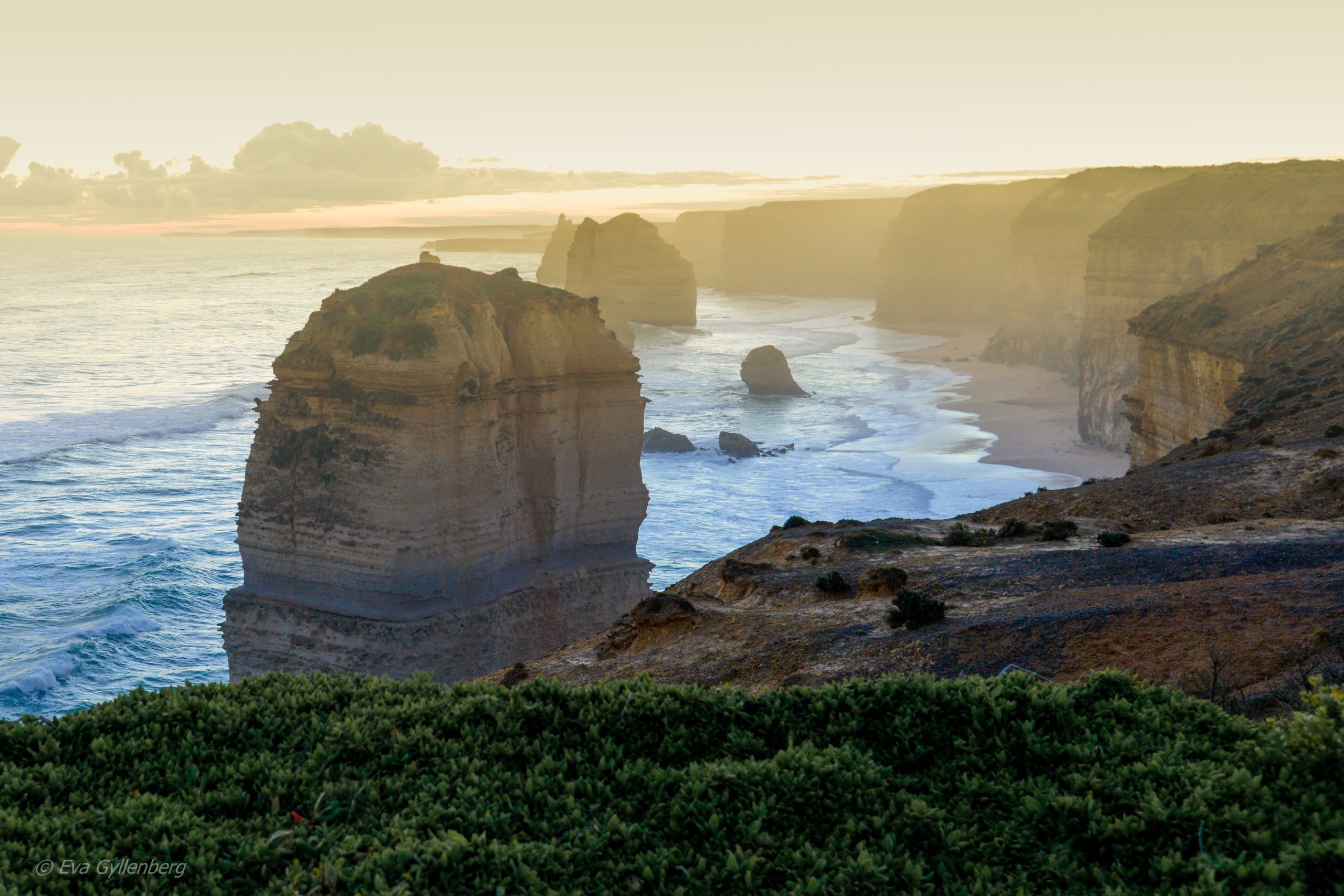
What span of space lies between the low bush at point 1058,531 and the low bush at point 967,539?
1.11 m

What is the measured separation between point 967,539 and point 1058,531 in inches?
73.9

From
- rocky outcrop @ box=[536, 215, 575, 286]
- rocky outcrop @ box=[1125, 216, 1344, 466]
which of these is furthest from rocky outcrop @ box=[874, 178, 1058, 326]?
rocky outcrop @ box=[1125, 216, 1344, 466]

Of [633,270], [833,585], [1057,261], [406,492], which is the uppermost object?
[1057,261]

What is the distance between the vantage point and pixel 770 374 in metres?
83.8

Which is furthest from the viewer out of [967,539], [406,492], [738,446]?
[738,446]

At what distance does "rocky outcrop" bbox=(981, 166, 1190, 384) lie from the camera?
88750 mm

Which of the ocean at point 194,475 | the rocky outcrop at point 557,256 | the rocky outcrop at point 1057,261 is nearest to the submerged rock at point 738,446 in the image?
the ocean at point 194,475

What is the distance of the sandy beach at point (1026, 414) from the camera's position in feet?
183

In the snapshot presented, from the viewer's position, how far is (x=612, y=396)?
96.2 ft

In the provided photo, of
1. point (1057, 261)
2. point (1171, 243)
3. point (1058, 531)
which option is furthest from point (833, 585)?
point (1057, 261)

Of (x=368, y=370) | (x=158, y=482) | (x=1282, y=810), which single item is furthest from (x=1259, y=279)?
(x=158, y=482)

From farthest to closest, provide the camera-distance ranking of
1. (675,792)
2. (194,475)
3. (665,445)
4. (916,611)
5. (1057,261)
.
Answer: (1057,261) → (665,445) → (194,475) → (916,611) → (675,792)

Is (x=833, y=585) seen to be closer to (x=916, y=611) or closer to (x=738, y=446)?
(x=916, y=611)

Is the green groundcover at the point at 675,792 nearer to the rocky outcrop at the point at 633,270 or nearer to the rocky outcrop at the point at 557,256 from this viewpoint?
the rocky outcrop at the point at 633,270
